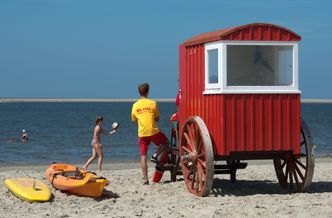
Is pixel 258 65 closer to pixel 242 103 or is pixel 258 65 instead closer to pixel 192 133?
pixel 242 103

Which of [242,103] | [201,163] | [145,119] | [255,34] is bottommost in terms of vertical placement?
[201,163]

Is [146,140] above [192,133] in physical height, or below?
below

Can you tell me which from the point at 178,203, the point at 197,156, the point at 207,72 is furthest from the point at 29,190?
the point at 207,72

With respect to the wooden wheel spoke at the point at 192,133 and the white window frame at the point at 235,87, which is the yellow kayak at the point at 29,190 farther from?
the white window frame at the point at 235,87

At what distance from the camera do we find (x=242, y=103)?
1116 cm

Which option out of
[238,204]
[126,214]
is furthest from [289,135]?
[126,214]

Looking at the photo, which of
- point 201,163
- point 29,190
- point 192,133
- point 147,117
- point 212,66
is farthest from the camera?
point 147,117

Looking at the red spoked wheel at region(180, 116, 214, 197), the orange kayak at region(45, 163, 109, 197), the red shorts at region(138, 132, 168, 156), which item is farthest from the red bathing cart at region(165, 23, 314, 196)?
the orange kayak at region(45, 163, 109, 197)

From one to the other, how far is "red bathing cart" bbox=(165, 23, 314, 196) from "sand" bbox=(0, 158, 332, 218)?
1.44 ft

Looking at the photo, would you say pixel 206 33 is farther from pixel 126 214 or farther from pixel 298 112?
pixel 126 214

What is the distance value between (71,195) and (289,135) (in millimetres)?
3606

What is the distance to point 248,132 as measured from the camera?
11.2 m

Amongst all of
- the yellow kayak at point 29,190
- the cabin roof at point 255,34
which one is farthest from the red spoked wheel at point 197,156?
the yellow kayak at point 29,190

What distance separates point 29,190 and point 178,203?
92.1 inches
